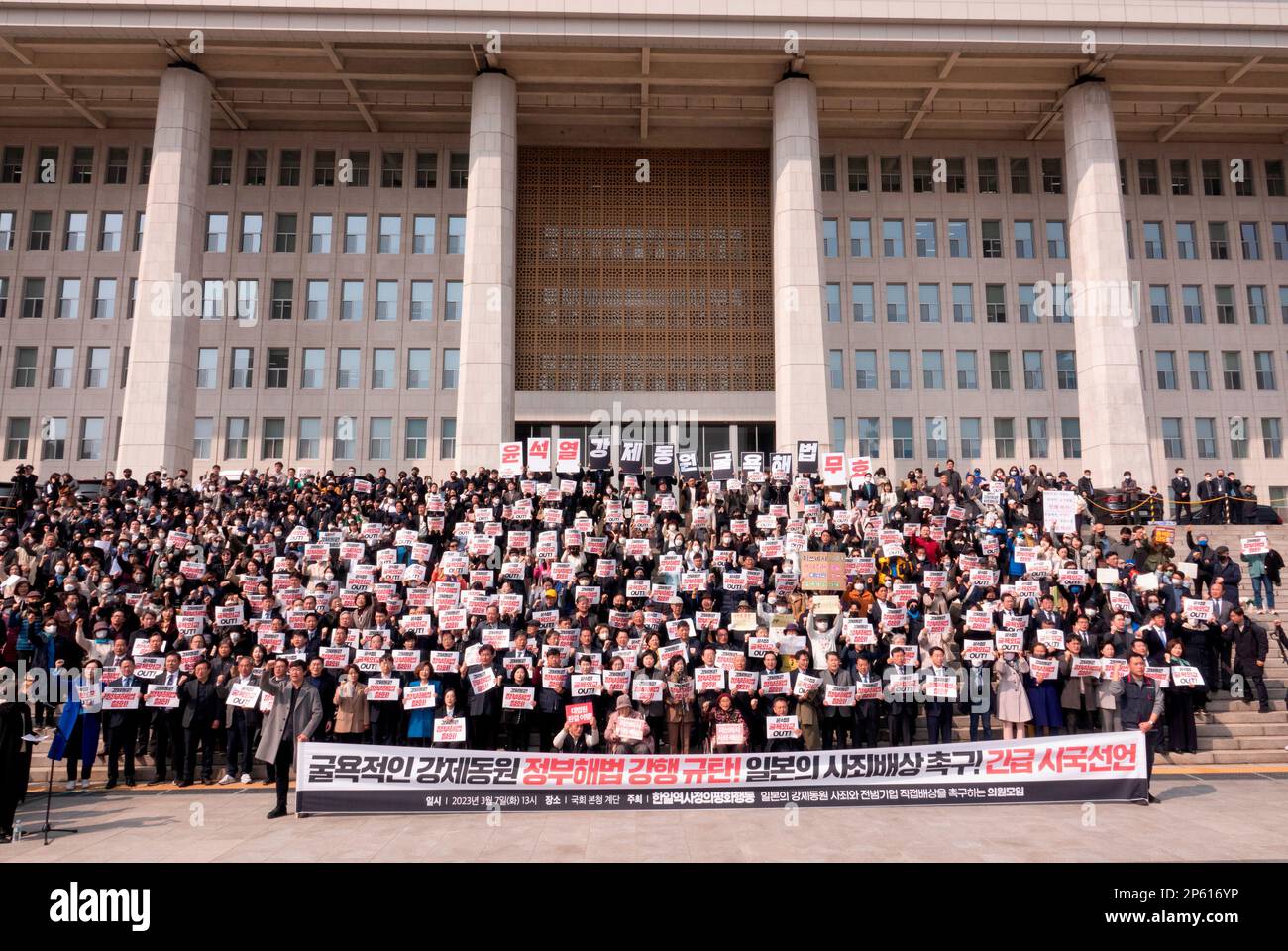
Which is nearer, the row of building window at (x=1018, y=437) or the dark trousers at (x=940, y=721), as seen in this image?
the dark trousers at (x=940, y=721)

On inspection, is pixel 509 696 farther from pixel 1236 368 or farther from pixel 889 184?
pixel 1236 368

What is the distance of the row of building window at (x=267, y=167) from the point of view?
41031 millimetres

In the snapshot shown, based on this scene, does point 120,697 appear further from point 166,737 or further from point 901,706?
point 901,706

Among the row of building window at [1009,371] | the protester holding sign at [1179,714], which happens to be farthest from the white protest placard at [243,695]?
the row of building window at [1009,371]

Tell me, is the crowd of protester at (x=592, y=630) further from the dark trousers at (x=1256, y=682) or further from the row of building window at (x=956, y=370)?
the row of building window at (x=956, y=370)

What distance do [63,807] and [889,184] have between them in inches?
1582

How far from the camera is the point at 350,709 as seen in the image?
536 inches

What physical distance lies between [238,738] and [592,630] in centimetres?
595

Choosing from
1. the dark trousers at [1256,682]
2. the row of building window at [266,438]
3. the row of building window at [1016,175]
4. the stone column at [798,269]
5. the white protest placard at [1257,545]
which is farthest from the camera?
the row of building window at [1016,175]

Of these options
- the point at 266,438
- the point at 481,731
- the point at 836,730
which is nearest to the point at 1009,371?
the point at 836,730

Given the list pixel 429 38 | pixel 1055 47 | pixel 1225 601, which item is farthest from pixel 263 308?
pixel 1225 601

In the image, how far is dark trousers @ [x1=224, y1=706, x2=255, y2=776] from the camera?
14.0m

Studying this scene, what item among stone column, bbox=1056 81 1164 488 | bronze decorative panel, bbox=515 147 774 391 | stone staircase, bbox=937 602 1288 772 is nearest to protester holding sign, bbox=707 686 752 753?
stone staircase, bbox=937 602 1288 772

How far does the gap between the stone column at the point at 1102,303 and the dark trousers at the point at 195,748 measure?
31.2m
